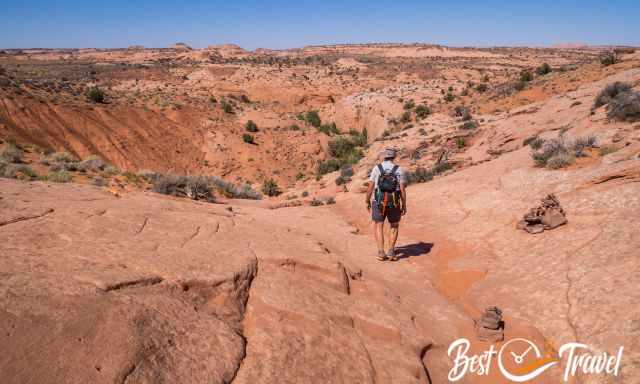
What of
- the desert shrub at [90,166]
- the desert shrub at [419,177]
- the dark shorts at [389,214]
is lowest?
the desert shrub at [419,177]

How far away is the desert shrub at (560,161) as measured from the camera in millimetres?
8125

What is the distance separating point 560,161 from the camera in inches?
321

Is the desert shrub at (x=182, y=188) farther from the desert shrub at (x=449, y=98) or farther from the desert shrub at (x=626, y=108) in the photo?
the desert shrub at (x=449, y=98)

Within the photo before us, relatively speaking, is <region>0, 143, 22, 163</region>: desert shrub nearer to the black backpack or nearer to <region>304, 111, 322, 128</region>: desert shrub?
the black backpack

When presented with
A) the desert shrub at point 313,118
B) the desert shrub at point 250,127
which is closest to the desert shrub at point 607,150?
the desert shrub at point 250,127

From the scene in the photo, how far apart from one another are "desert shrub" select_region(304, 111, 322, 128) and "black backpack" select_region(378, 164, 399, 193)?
28405 millimetres

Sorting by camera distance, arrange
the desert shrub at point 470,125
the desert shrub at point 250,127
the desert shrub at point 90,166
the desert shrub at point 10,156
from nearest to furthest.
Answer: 1. the desert shrub at point 10,156
2. the desert shrub at point 90,166
3. the desert shrub at point 470,125
4. the desert shrub at point 250,127

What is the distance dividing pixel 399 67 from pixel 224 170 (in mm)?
33126

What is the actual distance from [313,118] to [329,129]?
9.19 feet

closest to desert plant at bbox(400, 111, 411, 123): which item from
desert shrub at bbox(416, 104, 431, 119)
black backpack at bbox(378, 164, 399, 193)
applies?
desert shrub at bbox(416, 104, 431, 119)

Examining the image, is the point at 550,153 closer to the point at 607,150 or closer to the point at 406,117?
the point at 607,150

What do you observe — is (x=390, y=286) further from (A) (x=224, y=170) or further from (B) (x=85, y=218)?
(A) (x=224, y=170)

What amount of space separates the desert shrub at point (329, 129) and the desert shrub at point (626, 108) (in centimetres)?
2230

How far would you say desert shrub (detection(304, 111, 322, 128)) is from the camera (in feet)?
113
